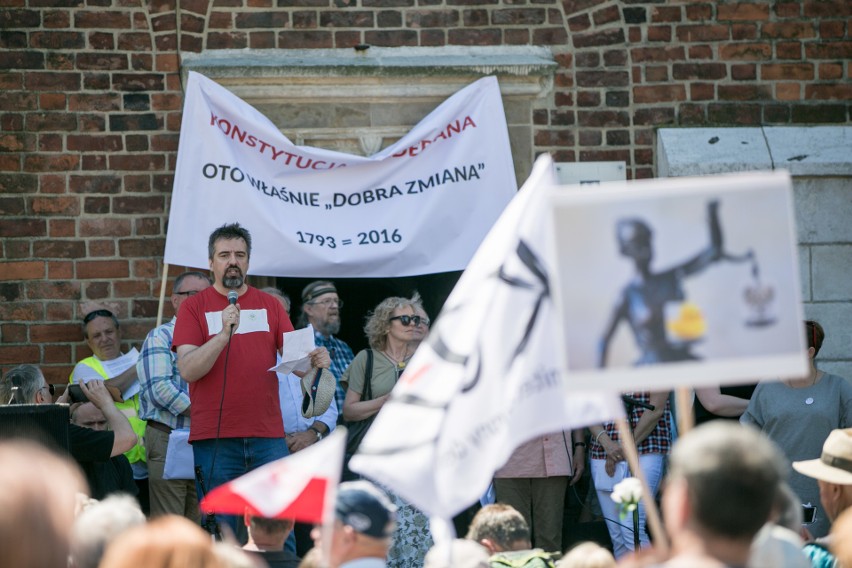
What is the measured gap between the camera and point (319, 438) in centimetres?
718

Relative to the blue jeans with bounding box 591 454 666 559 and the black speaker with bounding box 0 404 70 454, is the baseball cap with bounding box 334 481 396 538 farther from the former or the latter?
the blue jeans with bounding box 591 454 666 559

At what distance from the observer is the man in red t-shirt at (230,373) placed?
6340 mm

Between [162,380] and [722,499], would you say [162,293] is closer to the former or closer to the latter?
[162,380]

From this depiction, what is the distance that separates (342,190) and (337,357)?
1.00 m

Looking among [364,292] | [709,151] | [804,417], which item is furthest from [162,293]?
[804,417]

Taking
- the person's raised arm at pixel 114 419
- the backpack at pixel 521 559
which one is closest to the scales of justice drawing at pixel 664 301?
the backpack at pixel 521 559

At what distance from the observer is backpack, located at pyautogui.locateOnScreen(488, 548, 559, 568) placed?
5.07m

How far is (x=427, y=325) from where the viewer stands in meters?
7.39

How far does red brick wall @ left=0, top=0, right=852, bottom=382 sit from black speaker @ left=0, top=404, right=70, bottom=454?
2.10m

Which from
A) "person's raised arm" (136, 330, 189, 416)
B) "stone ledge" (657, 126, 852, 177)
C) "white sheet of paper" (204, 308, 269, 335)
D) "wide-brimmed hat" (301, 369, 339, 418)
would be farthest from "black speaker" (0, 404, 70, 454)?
"stone ledge" (657, 126, 852, 177)

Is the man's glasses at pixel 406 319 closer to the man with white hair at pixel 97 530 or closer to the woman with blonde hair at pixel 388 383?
the woman with blonde hair at pixel 388 383

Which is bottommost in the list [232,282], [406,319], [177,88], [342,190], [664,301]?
[406,319]

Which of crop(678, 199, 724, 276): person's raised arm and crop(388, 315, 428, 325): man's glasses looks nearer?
crop(678, 199, 724, 276): person's raised arm

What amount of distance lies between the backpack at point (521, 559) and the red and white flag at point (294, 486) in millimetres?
1370
